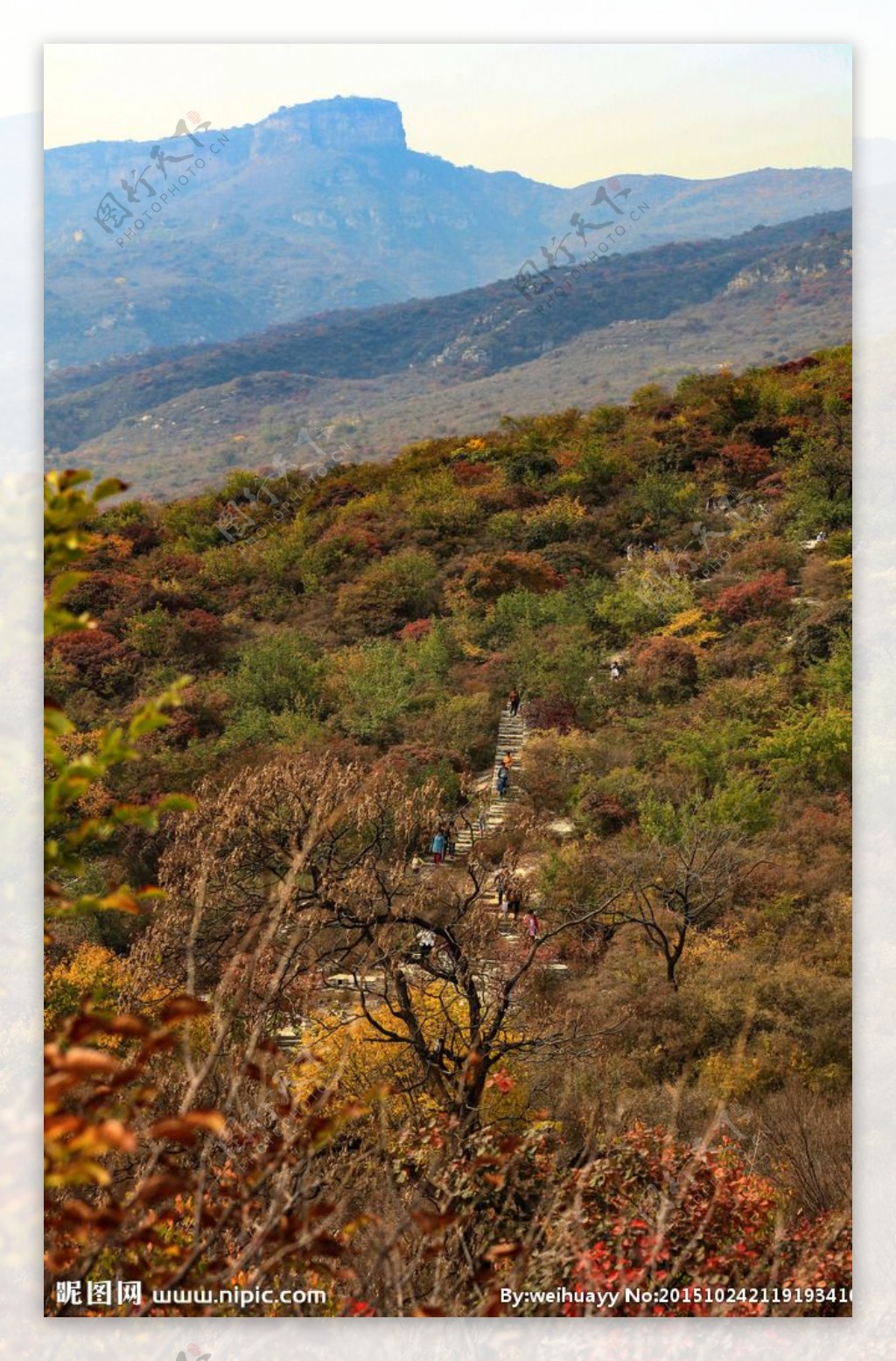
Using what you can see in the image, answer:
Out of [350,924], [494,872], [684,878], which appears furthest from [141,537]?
[350,924]

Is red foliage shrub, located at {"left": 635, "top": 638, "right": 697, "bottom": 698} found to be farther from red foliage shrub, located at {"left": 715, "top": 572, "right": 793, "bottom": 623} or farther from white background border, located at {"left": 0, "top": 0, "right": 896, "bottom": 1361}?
white background border, located at {"left": 0, "top": 0, "right": 896, "bottom": 1361}

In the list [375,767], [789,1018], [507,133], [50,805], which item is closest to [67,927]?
[375,767]

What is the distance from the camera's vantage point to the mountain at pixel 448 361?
11.8 m

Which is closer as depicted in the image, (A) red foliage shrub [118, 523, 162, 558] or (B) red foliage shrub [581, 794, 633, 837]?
(B) red foliage shrub [581, 794, 633, 837]

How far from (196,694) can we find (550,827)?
7.51ft

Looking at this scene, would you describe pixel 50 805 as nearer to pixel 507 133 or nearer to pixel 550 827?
pixel 507 133

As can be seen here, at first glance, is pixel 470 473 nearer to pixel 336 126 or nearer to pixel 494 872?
pixel 336 126

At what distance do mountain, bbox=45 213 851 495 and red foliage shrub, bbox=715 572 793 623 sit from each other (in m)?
3.56

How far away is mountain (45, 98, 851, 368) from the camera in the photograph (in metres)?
6.56

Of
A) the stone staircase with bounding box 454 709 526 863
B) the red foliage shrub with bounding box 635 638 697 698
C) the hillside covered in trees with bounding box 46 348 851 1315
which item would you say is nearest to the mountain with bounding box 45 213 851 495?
the hillside covered in trees with bounding box 46 348 851 1315

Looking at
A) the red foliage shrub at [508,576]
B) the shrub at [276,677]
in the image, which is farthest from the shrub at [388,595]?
the shrub at [276,677]

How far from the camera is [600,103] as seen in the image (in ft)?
18.5

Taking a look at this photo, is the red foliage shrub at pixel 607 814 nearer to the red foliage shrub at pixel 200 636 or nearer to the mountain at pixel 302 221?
the red foliage shrub at pixel 200 636

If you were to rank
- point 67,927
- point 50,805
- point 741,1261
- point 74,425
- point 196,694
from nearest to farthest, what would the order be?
point 50,805 → point 741,1261 → point 67,927 → point 196,694 → point 74,425
